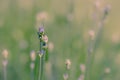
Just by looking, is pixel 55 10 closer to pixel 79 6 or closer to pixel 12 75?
pixel 79 6

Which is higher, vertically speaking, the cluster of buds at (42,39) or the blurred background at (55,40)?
the blurred background at (55,40)

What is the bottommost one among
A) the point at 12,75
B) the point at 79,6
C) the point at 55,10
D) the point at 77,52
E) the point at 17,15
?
the point at 12,75

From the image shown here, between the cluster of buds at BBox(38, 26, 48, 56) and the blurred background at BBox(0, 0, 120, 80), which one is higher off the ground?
the blurred background at BBox(0, 0, 120, 80)

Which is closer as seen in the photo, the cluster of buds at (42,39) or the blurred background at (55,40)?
the cluster of buds at (42,39)

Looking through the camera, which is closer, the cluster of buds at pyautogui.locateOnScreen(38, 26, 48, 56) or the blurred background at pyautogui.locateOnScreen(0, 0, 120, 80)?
the cluster of buds at pyautogui.locateOnScreen(38, 26, 48, 56)

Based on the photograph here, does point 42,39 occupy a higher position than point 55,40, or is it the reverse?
point 55,40

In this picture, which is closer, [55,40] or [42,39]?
[42,39]

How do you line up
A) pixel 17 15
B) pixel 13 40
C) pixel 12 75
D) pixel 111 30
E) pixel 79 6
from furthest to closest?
pixel 79 6
pixel 111 30
pixel 17 15
pixel 13 40
pixel 12 75

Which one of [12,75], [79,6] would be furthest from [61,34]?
[79,6]
